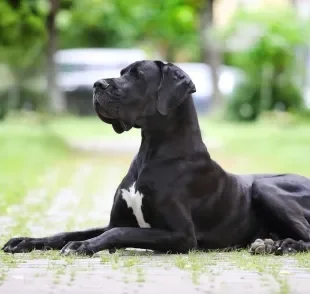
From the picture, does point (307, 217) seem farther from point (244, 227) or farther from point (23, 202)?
point (23, 202)

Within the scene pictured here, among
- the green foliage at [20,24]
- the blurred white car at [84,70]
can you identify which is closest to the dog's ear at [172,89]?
the green foliage at [20,24]

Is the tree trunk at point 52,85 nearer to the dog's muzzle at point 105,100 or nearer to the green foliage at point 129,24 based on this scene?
the green foliage at point 129,24

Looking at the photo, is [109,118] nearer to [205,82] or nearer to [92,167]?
[92,167]

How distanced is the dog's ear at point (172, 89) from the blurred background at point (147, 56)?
15.7ft

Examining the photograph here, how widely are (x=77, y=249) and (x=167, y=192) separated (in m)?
0.78

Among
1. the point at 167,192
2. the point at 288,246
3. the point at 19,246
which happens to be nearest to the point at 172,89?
the point at 167,192

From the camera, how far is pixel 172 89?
7.35 metres

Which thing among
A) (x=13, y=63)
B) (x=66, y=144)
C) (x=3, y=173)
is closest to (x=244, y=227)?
(x=3, y=173)

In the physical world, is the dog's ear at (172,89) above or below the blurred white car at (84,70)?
above

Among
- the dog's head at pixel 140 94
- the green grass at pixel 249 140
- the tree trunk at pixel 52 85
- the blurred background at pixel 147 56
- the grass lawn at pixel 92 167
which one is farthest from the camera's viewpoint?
the tree trunk at pixel 52 85

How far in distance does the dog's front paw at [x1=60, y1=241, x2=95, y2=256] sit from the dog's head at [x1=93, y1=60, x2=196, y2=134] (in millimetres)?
923

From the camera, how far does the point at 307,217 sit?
26.0 ft

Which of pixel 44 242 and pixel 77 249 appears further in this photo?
pixel 44 242

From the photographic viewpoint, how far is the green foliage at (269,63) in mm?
35219
